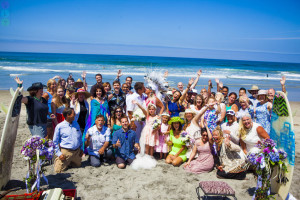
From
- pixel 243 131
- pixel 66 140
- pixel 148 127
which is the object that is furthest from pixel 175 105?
pixel 66 140

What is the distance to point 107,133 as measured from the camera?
5.98m

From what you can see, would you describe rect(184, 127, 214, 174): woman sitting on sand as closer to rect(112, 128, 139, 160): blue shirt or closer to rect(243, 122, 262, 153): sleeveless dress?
rect(243, 122, 262, 153): sleeveless dress

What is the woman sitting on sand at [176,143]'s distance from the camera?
241 inches

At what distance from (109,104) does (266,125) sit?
4.49 m

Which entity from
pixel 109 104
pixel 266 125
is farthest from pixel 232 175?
pixel 109 104

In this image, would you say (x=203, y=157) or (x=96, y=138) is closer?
(x=203, y=157)

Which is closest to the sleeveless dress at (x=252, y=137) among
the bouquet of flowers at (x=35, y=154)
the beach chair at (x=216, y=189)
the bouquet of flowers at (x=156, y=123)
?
the beach chair at (x=216, y=189)

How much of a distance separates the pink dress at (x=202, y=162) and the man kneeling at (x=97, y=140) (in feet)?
7.25

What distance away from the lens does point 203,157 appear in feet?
19.0

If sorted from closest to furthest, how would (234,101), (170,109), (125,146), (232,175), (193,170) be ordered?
(232,175) → (193,170) → (125,146) → (170,109) → (234,101)

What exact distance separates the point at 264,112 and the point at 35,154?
225 inches

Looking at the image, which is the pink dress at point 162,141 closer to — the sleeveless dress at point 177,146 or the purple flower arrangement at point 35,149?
the sleeveless dress at point 177,146

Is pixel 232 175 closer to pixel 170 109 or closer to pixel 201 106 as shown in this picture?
pixel 201 106

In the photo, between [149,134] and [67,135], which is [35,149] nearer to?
[67,135]
